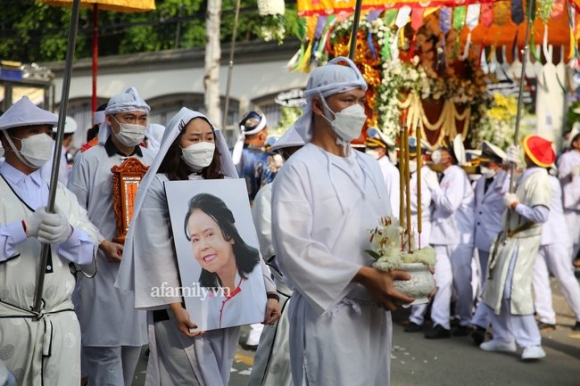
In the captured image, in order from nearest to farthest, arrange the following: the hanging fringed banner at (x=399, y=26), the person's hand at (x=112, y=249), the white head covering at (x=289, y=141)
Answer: the person's hand at (x=112, y=249) < the white head covering at (x=289, y=141) < the hanging fringed banner at (x=399, y=26)

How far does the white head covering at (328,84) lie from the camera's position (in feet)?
14.4

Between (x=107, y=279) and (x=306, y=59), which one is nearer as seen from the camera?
(x=107, y=279)

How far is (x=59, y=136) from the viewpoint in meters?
4.60

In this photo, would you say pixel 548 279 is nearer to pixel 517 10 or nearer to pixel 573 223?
pixel 517 10

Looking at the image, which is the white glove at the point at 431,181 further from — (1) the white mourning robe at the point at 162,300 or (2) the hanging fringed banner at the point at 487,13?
(1) the white mourning robe at the point at 162,300


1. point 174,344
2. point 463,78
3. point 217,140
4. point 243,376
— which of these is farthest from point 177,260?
point 463,78

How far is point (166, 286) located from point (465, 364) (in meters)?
4.75

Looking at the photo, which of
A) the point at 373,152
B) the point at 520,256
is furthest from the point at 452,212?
the point at 520,256

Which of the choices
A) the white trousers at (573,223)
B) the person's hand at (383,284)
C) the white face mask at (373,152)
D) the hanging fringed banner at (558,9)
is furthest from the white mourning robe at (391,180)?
the person's hand at (383,284)

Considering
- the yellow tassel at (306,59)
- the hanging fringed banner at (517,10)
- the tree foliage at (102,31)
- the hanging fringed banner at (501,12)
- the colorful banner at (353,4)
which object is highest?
the tree foliage at (102,31)

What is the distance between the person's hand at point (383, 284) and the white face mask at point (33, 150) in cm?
184

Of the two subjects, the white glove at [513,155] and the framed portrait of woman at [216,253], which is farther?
the white glove at [513,155]

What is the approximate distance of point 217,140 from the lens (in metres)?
5.32

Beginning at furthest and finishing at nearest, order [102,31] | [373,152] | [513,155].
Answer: [102,31], [373,152], [513,155]
